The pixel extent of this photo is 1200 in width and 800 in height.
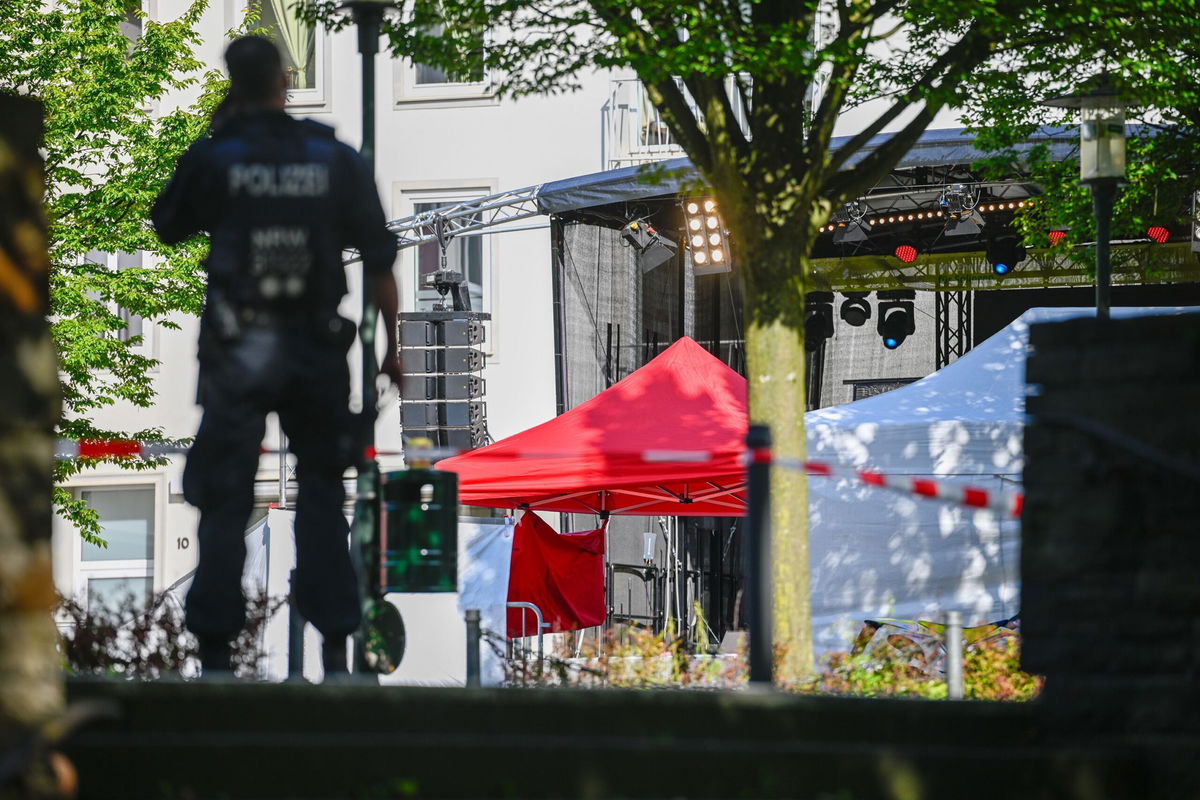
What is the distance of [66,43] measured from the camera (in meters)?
18.4

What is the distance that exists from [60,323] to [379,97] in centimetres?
712

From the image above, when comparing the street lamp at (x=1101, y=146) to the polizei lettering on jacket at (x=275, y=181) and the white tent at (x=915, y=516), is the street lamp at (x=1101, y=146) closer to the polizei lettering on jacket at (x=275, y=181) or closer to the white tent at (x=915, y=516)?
the white tent at (x=915, y=516)

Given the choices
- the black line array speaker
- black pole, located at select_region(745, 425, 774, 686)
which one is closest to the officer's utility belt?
black pole, located at select_region(745, 425, 774, 686)

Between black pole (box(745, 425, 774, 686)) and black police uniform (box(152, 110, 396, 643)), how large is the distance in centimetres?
133

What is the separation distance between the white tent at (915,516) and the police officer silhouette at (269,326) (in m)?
8.40

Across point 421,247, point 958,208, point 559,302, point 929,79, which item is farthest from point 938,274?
point 929,79

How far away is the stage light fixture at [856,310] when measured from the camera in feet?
73.4

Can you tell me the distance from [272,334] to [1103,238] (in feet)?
23.1

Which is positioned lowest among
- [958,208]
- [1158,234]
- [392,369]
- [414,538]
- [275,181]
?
[414,538]

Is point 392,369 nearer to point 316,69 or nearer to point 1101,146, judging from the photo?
point 1101,146

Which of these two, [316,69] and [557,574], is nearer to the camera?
[557,574]

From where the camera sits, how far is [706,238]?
19234 mm

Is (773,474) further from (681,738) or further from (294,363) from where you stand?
(681,738)

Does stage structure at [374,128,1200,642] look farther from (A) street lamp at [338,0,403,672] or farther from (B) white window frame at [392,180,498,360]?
(A) street lamp at [338,0,403,672]
